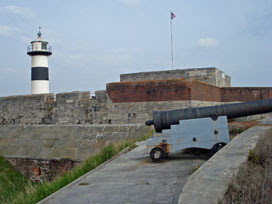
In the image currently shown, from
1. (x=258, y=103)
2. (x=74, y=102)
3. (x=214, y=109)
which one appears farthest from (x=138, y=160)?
(x=74, y=102)

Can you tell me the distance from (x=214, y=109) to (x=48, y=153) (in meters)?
5.91

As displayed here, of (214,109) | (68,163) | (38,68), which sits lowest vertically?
(68,163)

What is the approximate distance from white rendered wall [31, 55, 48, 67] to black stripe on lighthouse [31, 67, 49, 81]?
0.31 metres

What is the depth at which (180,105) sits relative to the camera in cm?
1089

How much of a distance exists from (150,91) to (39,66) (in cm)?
1225

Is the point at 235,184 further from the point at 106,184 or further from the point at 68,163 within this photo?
the point at 68,163

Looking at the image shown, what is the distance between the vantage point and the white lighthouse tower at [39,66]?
798 inches

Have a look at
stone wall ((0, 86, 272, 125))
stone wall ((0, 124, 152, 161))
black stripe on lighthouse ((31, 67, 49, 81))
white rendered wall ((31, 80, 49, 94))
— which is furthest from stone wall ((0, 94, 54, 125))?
black stripe on lighthouse ((31, 67, 49, 81))

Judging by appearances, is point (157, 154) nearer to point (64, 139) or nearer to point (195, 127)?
point (195, 127)

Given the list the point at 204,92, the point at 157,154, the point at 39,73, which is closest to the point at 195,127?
the point at 157,154

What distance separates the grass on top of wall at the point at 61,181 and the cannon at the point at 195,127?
1130 millimetres

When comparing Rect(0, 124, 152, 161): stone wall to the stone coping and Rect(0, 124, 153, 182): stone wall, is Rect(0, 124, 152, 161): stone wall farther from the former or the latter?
the stone coping

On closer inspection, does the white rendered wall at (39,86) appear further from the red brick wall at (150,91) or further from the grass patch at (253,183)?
the grass patch at (253,183)

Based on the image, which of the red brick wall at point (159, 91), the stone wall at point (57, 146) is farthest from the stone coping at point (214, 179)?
the red brick wall at point (159, 91)
